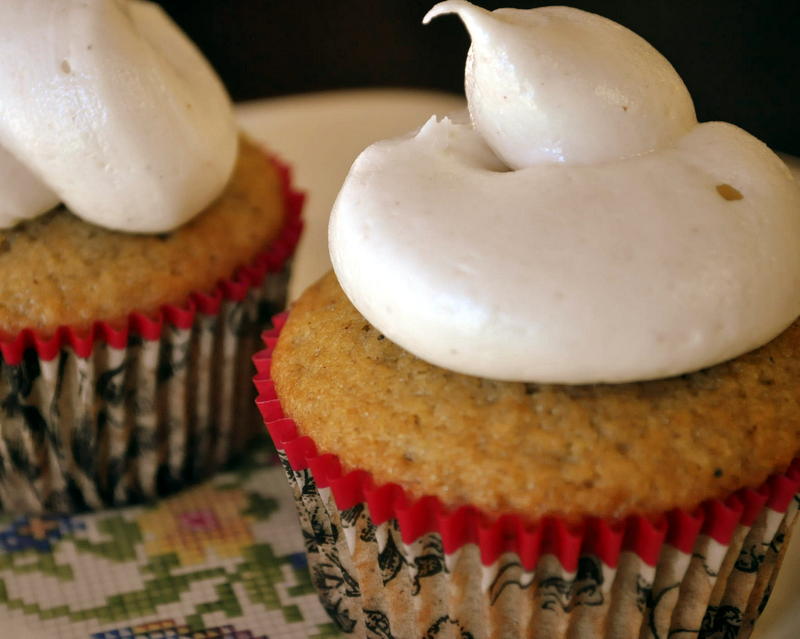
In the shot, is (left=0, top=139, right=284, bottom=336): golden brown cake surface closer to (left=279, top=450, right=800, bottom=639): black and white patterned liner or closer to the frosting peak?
(left=279, top=450, right=800, bottom=639): black and white patterned liner

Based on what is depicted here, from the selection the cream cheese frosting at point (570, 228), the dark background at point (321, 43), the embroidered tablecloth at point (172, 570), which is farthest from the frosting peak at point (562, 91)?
the dark background at point (321, 43)

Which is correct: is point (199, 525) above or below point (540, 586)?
below

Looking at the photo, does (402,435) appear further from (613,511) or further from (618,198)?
(618,198)

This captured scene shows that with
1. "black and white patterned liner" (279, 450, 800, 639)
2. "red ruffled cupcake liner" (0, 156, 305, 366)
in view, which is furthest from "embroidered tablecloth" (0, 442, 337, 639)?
"red ruffled cupcake liner" (0, 156, 305, 366)

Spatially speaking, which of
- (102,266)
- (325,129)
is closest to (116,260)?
(102,266)

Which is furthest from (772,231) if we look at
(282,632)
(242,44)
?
(242,44)

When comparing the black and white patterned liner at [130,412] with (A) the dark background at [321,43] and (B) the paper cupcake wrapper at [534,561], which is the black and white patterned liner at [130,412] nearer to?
(B) the paper cupcake wrapper at [534,561]

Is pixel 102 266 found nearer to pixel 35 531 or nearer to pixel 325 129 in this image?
pixel 35 531
